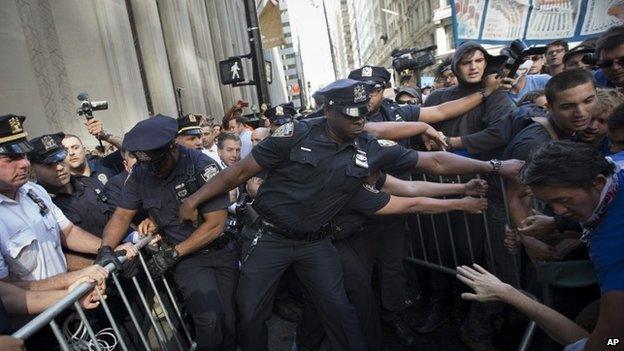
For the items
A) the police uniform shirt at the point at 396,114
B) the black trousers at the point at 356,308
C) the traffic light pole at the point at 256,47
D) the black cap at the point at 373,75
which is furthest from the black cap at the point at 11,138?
the traffic light pole at the point at 256,47

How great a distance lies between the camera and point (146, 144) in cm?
271

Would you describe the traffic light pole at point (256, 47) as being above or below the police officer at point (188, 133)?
above

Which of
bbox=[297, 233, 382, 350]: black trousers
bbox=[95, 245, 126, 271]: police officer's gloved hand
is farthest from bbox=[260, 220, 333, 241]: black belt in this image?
bbox=[95, 245, 126, 271]: police officer's gloved hand

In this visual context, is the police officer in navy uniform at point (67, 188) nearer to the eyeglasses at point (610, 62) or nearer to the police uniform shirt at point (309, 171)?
the police uniform shirt at point (309, 171)

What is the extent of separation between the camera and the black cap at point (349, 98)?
8.52 ft

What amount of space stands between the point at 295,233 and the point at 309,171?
1.58 ft

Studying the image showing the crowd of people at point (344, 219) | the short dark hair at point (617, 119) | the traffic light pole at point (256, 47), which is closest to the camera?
the short dark hair at point (617, 119)

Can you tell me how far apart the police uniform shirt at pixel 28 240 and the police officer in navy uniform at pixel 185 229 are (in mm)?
376

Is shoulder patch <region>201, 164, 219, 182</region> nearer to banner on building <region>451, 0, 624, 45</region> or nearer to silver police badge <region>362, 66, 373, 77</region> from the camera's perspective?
silver police badge <region>362, 66, 373, 77</region>

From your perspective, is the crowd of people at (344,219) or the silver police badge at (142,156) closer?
the crowd of people at (344,219)

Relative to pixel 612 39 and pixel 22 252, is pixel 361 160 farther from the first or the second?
pixel 612 39

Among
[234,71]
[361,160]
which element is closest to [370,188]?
[361,160]

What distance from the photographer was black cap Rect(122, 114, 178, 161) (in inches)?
106

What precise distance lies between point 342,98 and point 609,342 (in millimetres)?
1858
